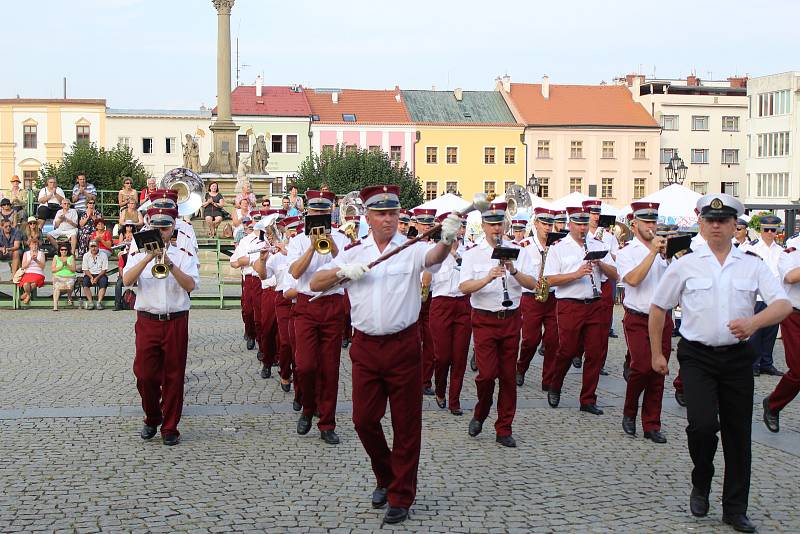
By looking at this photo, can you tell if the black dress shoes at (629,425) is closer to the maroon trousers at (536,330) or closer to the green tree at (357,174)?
the maroon trousers at (536,330)

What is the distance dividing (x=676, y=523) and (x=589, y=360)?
160 inches

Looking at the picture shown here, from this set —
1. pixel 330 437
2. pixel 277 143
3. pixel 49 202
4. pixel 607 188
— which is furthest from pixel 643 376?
pixel 607 188

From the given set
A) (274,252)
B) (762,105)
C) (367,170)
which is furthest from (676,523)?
(762,105)

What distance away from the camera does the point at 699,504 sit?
7.27 m

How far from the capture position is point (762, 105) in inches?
3071

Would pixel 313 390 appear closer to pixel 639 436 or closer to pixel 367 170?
pixel 639 436

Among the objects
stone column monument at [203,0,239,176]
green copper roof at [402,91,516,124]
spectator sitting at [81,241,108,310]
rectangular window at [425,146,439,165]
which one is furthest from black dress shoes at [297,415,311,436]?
green copper roof at [402,91,516,124]

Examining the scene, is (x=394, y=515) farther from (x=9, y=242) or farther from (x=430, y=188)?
(x=430, y=188)

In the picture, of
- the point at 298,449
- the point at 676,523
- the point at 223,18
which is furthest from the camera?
the point at 223,18

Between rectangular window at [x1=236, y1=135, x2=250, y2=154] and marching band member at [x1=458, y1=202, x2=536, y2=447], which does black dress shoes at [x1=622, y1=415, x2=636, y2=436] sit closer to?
marching band member at [x1=458, y1=202, x2=536, y2=447]

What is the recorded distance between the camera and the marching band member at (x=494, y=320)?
9711 mm

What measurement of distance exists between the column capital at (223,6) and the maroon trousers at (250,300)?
25083 mm

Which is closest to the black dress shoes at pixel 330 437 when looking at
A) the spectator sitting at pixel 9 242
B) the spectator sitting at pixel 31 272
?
the spectator sitting at pixel 31 272

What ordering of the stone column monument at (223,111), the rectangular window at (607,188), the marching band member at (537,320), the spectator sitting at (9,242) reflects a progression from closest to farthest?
1. the marching band member at (537,320)
2. the spectator sitting at (9,242)
3. the stone column monument at (223,111)
4. the rectangular window at (607,188)
